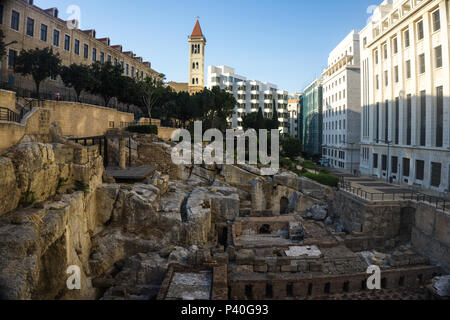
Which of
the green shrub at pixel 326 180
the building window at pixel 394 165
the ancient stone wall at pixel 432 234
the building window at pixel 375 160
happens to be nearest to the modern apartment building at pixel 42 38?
the green shrub at pixel 326 180

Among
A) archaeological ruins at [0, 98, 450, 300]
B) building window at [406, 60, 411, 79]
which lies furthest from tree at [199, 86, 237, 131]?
building window at [406, 60, 411, 79]

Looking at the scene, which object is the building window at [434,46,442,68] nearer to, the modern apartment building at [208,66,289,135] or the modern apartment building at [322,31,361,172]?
A: the modern apartment building at [322,31,361,172]

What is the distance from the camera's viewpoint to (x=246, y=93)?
83.8 m

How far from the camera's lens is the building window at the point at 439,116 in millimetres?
29016

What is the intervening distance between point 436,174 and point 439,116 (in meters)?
5.76

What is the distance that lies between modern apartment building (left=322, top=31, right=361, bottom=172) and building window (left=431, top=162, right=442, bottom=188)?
62.0 ft

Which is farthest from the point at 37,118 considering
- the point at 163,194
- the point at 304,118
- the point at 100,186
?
the point at 304,118

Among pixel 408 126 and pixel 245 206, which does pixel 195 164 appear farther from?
pixel 408 126

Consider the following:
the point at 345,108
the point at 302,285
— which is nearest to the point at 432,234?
the point at 302,285

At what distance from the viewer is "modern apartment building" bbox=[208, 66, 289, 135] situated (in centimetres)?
8100

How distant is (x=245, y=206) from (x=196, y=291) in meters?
17.8

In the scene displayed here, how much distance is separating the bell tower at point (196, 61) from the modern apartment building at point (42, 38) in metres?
31.3

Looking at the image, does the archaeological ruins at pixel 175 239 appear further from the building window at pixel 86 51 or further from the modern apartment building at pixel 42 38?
the building window at pixel 86 51

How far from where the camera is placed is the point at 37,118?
1894 cm
